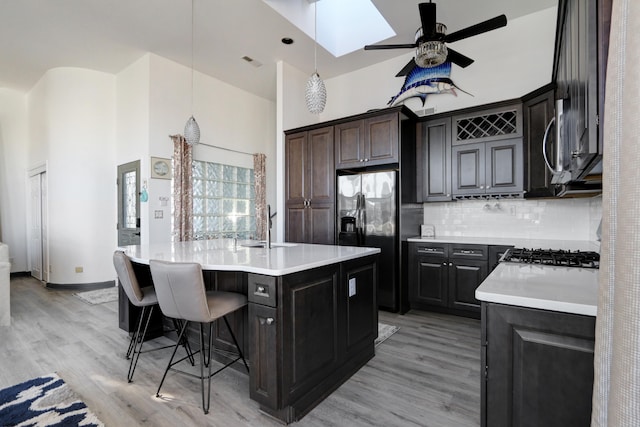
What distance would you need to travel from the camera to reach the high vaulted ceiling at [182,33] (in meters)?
3.58

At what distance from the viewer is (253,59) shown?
15.7 feet

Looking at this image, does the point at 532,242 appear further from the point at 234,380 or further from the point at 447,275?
the point at 234,380

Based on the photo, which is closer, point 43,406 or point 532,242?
point 43,406

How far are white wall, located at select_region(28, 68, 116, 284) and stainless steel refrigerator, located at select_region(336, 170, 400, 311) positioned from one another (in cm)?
409

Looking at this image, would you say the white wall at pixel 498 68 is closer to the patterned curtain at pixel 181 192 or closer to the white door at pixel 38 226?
the patterned curtain at pixel 181 192

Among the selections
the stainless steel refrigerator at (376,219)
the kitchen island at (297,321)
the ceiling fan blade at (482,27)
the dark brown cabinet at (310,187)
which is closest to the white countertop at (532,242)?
the stainless steel refrigerator at (376,219)

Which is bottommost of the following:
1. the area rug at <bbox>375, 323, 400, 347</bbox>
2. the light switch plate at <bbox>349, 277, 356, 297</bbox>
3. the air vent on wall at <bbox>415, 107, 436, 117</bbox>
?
the area rug at <bbox>375, 323, 400, 347</bbox>

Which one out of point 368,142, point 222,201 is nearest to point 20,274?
point 222,201

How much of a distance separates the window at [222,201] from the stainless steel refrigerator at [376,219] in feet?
8.21

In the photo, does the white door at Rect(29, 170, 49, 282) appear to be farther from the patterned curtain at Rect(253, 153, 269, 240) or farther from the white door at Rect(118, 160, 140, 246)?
the patterned curtain at Rect(253, 153, 269, 240)

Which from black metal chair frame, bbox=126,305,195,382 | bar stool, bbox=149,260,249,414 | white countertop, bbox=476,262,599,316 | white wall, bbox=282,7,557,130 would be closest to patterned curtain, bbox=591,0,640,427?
white countertop, bbox=476,262,599,316

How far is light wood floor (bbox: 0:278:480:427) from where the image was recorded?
189cm

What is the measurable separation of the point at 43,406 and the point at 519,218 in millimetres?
4587

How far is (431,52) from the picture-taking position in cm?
256
